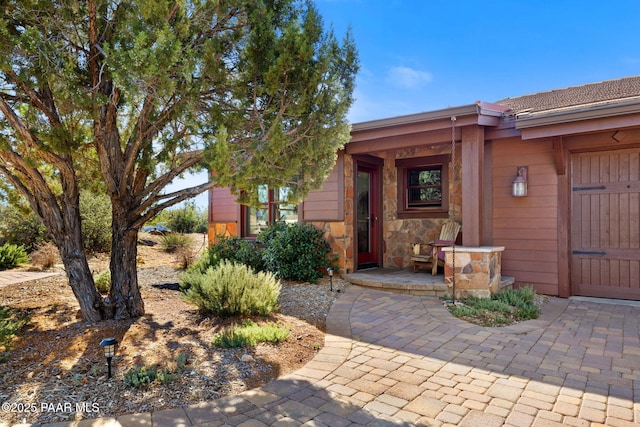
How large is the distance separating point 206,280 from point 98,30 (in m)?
2.53

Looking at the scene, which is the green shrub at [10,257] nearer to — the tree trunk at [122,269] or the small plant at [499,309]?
the tree trunk at [122,269]

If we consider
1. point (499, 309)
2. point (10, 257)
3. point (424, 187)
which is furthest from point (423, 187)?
point (10, 257)

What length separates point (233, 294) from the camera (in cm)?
388

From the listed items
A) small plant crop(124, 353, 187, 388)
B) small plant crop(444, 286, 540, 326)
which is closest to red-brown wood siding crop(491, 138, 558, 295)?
small plant crop(444, 286, 540, 326)

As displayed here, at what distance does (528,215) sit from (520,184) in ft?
1.65

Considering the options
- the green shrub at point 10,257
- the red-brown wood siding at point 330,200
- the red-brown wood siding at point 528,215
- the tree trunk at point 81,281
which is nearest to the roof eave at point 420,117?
the red-brown wood siding at point 330,200

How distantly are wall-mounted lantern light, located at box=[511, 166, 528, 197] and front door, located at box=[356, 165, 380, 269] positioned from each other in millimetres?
2600

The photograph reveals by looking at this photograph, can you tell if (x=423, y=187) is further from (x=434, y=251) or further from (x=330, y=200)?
(x=330, y=200)

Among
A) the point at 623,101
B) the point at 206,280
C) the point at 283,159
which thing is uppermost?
the point at 623,101

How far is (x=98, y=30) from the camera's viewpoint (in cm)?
319

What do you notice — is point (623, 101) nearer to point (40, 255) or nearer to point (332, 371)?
point (332, 371)

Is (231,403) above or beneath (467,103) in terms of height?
beneath

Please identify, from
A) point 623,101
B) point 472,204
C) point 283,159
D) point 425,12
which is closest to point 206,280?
point 283,159

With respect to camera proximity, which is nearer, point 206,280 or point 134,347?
point 134,347
